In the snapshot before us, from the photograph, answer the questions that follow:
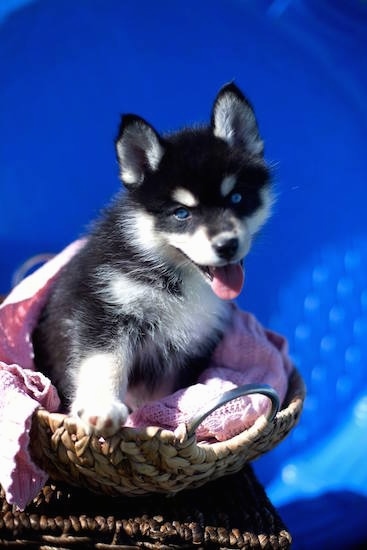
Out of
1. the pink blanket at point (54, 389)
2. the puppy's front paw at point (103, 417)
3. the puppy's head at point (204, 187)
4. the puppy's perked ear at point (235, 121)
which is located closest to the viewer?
the puppy's front paw at point (103, 417)

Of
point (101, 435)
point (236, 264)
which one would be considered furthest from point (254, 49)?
point (101, 435)

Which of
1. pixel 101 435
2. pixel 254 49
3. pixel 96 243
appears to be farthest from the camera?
pixel 254 49

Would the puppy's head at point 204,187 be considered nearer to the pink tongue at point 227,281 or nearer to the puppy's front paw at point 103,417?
the pink tongue at point 227,281

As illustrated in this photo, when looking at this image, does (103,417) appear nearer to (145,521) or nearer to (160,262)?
(145,521)

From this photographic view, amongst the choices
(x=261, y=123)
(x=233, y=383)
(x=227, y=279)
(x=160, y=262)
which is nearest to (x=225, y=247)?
(x=227, y=279)

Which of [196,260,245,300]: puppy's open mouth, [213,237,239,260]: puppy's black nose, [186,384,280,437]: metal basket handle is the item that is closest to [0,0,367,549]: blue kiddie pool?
[196,260,245,300]: puppy's open mouth

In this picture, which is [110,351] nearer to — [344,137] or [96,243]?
[96,243]

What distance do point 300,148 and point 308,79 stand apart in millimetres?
328

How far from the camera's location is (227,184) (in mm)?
2016

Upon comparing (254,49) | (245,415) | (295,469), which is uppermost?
(254,49)

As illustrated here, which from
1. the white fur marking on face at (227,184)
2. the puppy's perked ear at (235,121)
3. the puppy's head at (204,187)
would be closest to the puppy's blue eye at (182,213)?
the puppy's head at (204,187)

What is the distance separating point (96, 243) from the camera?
2.30 m

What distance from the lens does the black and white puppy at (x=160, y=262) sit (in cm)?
198

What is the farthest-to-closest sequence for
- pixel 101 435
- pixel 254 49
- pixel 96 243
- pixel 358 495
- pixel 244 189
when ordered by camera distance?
1. pixel 254 49
2. pixel 358 495
3. pixel 96 243
4. pixel 244 189
5. pixel 101 435
